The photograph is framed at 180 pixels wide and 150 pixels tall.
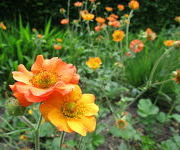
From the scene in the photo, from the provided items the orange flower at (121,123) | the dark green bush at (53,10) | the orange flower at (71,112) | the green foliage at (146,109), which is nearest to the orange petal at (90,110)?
the orange flower at (71,112)

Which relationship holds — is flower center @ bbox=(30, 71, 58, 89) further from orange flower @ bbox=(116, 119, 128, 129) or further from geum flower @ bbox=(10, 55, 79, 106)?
orange flower @ bbox=(116, 119, 128, 129)

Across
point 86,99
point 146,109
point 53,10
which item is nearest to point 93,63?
point 146,109

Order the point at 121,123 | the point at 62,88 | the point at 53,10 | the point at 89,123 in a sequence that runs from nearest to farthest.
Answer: the point at 62,88 → the point at 89,123 → the point at 121,123 → the point at 53,10

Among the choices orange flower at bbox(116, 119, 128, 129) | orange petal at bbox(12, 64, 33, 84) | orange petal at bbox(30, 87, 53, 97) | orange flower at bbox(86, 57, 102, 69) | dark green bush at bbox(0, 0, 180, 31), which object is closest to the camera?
orange petal at bbox(30, 87, 53, 97)

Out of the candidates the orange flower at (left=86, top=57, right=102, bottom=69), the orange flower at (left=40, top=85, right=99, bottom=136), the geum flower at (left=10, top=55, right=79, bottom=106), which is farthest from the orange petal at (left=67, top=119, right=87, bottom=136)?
the orange flower at (left=86, top=57, right=102, bottom=69)

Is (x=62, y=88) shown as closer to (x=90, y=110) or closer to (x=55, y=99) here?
(x=55, y=99)

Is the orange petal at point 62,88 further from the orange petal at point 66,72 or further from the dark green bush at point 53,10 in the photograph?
the dark green bush at point 53,10

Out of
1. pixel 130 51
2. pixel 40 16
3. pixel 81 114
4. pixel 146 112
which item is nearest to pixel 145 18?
pixel 40 16
